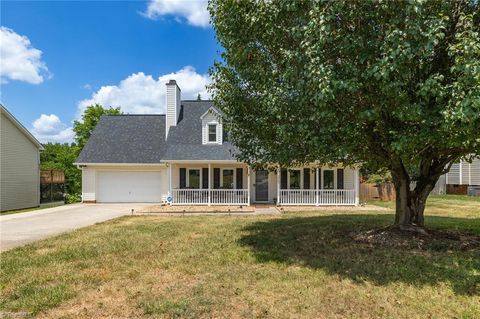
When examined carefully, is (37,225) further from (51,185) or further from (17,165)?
(51,185)

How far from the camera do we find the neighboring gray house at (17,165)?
19.0m

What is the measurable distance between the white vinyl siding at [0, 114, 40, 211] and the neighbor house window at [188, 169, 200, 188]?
10.3 metres

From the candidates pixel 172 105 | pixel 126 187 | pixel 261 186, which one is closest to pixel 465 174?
pixel 261 186

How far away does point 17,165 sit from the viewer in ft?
66.6

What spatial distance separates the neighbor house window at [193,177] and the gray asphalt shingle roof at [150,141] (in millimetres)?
1412

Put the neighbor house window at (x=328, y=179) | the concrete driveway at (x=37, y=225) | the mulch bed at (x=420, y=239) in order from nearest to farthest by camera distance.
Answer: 1. the mulch bed at (x=420, y=239)
2. the concrete driveway at (x=37, y=225)
3. the neighbor house window at (x=328, y=179)

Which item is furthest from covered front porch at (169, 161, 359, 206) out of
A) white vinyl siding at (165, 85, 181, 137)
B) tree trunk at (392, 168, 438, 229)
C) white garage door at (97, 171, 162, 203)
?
tree trunk at (392, 168, 438, 229)

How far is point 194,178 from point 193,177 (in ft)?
0.29

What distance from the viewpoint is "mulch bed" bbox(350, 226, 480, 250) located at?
806 cm

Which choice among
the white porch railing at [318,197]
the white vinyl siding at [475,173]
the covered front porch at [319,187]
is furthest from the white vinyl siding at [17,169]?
the white vinyl siding at [475,173]

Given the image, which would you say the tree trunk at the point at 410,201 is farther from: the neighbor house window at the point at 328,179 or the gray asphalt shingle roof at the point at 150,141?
the gray asphalt shingle roof at the point at 150,141

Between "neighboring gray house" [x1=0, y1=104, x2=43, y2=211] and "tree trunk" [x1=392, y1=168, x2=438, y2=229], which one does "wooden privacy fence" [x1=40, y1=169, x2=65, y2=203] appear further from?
"tree trunk" [x1=392, y1=168, x2=438, y2=229]

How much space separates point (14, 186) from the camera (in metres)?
19.8

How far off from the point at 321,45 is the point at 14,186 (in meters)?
20.8
